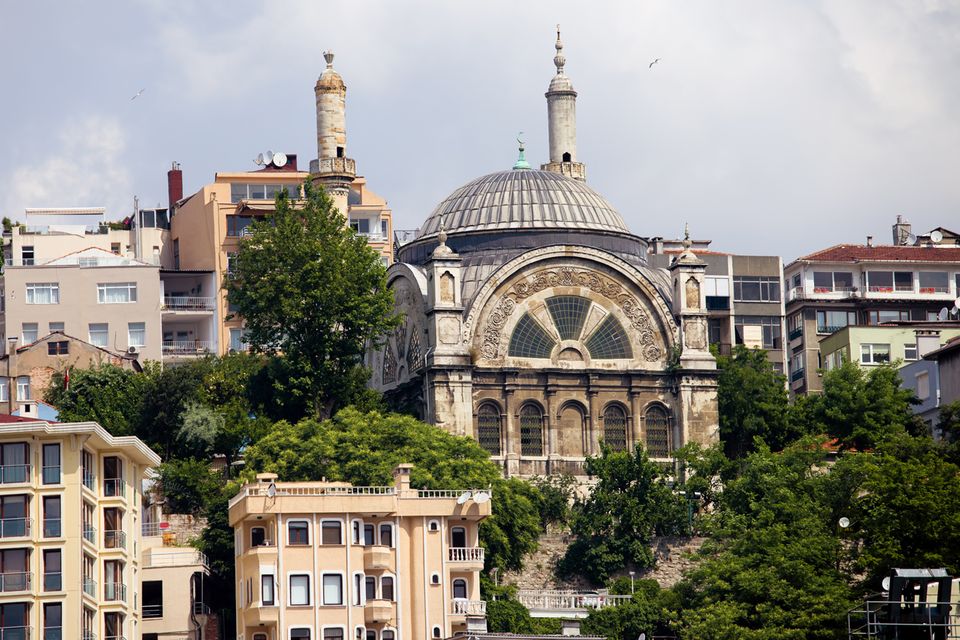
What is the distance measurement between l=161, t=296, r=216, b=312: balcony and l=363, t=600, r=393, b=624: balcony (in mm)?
40886

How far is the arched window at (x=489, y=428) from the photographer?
9606 centimetres

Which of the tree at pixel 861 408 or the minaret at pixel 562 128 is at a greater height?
the minaret at pixel 562 128

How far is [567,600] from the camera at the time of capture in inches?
3243

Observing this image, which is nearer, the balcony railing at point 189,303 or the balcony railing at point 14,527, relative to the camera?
the balcony railing at point 14,527

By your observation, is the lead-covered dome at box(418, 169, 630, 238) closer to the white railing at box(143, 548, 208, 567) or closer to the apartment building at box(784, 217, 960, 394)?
the apartment building at box(784, 217, 960, 394)

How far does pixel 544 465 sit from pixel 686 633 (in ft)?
66.2

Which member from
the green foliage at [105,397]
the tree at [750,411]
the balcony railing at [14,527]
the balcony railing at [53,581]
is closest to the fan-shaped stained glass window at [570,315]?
the tree at [750,411]

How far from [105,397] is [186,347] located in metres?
18.4

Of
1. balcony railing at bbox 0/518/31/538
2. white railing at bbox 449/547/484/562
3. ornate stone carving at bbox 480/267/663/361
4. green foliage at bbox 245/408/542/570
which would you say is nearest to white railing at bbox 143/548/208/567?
green foliage at bbox 245/408/542/570

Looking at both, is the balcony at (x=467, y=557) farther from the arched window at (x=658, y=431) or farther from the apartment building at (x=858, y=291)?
the apartment building at (x=858, y=291)

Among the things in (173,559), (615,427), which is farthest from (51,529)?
(615,427)

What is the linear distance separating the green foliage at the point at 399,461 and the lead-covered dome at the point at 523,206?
15033mm

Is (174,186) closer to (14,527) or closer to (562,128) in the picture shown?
(562,128)

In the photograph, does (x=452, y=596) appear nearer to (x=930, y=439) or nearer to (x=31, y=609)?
(x=31, y=609)
